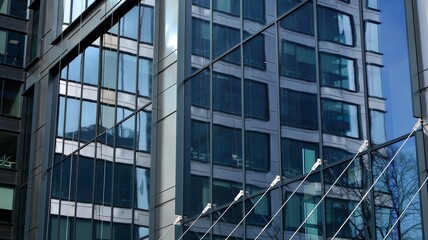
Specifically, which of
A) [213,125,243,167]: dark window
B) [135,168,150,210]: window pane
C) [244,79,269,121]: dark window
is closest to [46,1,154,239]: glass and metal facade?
[135,168,150,210]: window pane

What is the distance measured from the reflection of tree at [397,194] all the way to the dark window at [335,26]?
305 cm

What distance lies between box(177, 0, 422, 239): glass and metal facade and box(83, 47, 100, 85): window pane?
7.68 m

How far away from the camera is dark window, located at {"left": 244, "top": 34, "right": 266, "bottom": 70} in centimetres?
2152

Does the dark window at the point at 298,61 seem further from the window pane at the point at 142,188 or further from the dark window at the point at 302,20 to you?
the window pane at the point at 142,188

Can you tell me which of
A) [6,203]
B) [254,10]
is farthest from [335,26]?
[6,203]

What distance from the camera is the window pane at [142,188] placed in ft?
86.3

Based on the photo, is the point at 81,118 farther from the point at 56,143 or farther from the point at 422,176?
the point at 422,176

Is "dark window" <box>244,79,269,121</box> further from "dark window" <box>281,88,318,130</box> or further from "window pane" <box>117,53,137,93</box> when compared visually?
"window pane" <box>117,53,137,93</box>

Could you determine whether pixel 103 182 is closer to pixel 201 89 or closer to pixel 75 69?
pixel 75 69


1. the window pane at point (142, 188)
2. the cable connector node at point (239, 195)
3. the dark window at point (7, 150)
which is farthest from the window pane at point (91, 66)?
the dark window at point (7, 150)

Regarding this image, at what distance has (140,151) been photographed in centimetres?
2711

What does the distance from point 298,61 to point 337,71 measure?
4.96ft

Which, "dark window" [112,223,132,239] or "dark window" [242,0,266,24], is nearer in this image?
"dark window" [242,0,266,24]

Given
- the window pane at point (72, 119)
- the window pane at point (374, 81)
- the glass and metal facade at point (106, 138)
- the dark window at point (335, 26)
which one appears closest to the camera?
the window pane at point (374, 81)
